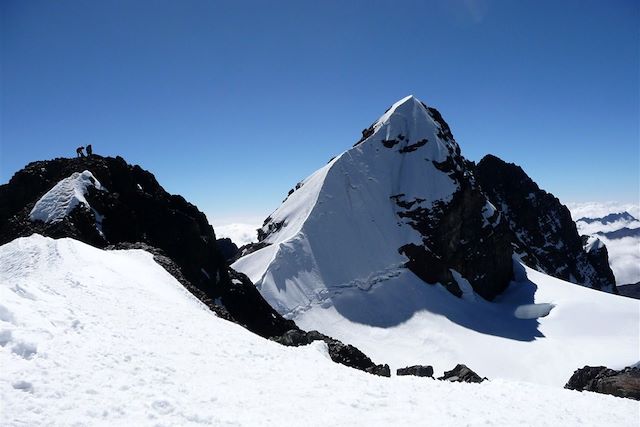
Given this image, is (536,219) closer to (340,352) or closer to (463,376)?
(463,376)

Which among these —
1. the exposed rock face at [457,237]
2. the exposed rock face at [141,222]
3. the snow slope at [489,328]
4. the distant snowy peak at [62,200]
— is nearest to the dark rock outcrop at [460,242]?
the exposed rock face at [457,237]

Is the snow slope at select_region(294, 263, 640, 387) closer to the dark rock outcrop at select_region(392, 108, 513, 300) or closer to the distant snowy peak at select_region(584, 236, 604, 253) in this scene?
the dark rock outcrop at select_region(392, 108, 513, 300)

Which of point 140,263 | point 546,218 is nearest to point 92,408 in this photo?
point 140,263

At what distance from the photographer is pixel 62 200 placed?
31.7 m

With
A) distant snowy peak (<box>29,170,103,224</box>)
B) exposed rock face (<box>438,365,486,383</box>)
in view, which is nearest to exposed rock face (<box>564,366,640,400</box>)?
exposed rock face (<box>438,365,486,383</box>)

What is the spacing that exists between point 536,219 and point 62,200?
117m

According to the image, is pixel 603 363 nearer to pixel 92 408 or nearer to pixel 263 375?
pixel 263 375

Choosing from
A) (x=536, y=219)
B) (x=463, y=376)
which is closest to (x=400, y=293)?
(x=463, y=376)

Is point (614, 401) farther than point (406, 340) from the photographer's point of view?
No

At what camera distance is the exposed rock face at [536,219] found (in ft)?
383

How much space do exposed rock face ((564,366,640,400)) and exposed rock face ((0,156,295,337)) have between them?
2376cm

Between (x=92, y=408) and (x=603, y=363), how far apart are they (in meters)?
47.8

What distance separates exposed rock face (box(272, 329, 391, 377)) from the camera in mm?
24625

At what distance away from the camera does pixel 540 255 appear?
11412 cm
